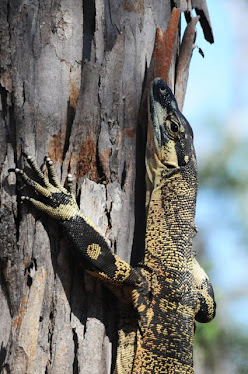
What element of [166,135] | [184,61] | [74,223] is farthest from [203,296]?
[184,61]

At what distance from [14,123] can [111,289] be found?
1.27 metres

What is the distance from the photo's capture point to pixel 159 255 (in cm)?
427

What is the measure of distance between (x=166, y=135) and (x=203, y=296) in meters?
1.28

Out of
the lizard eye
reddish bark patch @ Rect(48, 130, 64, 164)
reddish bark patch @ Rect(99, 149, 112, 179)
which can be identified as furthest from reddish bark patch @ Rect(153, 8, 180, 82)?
reddish bark patch @ Rect(48, 130, 64, 164)

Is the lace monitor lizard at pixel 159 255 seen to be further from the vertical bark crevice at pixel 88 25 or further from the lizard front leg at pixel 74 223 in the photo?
the vertical bark crevice at pixel 88 25

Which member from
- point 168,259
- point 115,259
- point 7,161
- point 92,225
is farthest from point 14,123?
point 168,259

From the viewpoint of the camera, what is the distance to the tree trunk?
372 centimetres

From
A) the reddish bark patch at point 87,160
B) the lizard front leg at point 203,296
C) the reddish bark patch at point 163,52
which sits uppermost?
the reddish bark patch at point 163,52

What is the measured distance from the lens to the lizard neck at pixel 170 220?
169 inches

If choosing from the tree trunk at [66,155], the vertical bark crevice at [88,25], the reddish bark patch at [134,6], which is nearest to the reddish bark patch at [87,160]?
the tree trunk at [66,155]

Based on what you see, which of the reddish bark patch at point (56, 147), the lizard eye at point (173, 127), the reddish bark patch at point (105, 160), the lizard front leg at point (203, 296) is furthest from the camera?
the lizard eye at point (173, 127)

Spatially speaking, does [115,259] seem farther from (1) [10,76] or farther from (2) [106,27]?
(2) [106,27]

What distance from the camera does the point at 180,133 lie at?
485 cm

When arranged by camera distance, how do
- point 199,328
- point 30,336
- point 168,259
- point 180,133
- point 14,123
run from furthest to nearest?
point 199,328, point 180,133, point 168,259, point 14,123, point 30,336
